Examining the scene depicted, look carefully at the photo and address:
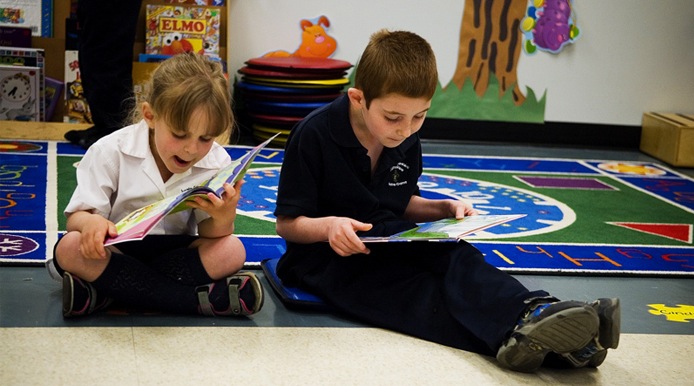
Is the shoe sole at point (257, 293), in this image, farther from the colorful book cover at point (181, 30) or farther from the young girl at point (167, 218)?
the colorful book cover at point (181, 30)

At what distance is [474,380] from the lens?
1.42 metres

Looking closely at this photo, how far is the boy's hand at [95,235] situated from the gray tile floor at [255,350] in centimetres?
14

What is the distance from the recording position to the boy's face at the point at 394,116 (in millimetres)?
1583

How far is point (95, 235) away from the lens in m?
1.47

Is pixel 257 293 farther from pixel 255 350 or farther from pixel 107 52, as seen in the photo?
pixel 107 52

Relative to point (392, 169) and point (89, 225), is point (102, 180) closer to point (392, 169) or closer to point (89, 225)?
point (89, 225)

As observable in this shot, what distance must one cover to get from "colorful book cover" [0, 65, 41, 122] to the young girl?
72.6 inches

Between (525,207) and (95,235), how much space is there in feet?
5.30

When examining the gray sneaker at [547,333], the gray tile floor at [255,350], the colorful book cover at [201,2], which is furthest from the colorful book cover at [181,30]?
the gray sneaker at [547,333]

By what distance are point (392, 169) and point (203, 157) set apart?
384 mm

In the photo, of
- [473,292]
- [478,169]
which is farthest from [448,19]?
[473,292]

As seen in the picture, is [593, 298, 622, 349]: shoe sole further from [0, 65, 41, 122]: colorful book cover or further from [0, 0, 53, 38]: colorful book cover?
[0, 0, 53, 38]: colorful book cover

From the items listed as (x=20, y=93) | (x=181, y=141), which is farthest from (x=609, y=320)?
(x=20, y=93)

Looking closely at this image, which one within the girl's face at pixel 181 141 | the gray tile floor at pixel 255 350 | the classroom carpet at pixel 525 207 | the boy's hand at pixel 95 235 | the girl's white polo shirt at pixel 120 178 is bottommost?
the gray tile floor at pixel 255 350
